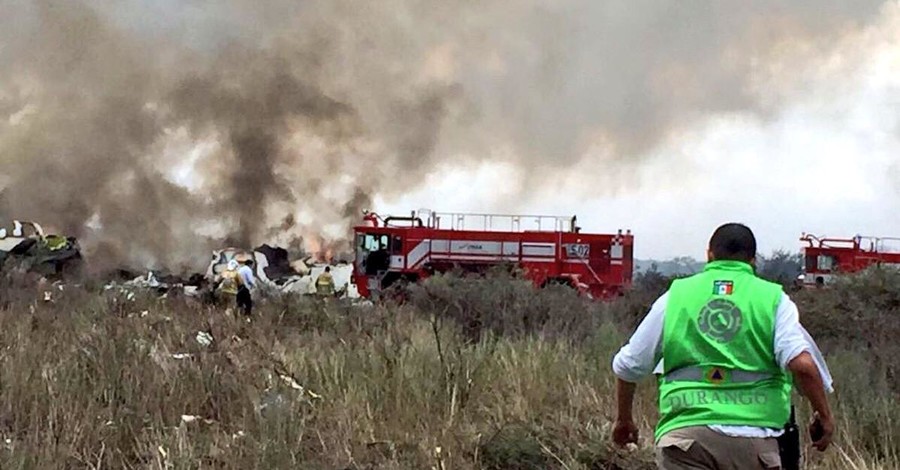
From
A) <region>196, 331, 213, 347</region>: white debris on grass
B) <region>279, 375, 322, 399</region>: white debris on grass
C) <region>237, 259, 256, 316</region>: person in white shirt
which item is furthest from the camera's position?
<region>237, 259, 256, 316</region>: person in white shirt

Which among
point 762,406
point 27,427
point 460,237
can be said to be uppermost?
point 460,237

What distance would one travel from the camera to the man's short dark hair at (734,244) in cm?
358

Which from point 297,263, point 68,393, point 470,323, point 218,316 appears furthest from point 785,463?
point 297,263

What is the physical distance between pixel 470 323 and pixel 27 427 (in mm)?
7008

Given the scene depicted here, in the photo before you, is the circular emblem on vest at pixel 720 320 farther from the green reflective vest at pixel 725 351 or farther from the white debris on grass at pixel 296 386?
the white debris on grass at pixel 296 386

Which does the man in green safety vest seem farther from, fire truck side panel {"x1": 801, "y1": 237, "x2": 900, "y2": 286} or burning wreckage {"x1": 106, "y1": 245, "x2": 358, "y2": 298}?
fire truck side panel {"x1": 801, "y1": 237, "x2": 900, "y2": 286}

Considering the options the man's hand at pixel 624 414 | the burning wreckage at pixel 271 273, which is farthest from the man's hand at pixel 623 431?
the burning wreckage at pixel 271 273

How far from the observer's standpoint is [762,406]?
3.47 metres

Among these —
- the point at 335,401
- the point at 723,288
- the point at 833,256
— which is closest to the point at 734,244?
the point at 723,288

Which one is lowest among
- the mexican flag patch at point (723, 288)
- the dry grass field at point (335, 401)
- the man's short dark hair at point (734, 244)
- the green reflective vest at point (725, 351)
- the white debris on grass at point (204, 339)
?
the dry grass field at point (335, 401)

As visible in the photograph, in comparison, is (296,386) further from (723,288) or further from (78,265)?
(78,265)

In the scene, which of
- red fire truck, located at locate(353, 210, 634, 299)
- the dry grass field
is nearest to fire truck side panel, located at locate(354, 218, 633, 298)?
red fire truck, located at locate(353, 210, 634, 299)

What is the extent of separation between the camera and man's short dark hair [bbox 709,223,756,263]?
11.7 feet

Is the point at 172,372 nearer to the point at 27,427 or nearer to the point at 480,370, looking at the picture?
the point at 27,427
